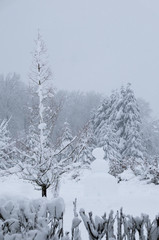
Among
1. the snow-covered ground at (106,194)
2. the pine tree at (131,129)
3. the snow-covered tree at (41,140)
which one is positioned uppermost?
the pine tree at (131,129)

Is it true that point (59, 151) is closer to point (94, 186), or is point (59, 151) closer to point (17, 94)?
point (94, 186)

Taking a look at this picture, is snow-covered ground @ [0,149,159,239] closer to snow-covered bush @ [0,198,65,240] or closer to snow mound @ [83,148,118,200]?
snow mound @ [83,148,118,200]

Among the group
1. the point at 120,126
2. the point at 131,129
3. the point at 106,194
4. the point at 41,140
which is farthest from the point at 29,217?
the point at 120,126

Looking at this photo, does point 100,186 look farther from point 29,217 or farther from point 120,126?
point 120,126

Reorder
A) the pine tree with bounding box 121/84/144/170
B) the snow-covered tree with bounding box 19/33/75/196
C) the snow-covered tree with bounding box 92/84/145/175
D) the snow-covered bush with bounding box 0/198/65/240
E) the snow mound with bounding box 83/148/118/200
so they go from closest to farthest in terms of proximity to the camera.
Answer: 1. the snow-covered bush with bounding box 0/198/65/240
2. the snow-covered tree with bounding box 19/33/75/196
3. the snow mound with bounding box 83/148/118/200
4. the snow-covered tree with bounding box 92/84/145/175
5. the pine tree with bounding box 121/84/144/170

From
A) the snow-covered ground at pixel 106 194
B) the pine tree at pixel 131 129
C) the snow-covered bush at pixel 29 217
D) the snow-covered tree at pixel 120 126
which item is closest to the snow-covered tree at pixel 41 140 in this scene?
the snow-covered ground at pixel 106 194

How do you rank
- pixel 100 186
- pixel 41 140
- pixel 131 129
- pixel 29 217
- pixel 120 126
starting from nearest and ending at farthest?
pixel 29 217
pixel 41 140
pixel 100 186
pixel 131 129
pixel 120 126

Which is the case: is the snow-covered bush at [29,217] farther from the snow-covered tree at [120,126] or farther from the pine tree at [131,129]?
the pine tree at [131,129]

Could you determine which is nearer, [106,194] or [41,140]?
[41,140]

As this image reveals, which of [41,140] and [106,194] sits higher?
[41,140]

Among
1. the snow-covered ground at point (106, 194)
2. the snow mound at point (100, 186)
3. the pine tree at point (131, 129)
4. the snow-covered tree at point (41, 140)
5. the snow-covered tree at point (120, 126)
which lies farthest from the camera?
the pine tree at point (131, 129)

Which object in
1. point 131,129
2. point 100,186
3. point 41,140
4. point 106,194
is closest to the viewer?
point 41,140

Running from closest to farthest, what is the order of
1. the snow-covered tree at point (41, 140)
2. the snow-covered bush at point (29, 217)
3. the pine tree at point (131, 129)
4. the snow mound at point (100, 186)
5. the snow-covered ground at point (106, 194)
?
the snow-covered bush at point (29, 217), the snow-covered ground at point (106, 194), the snow-covered tree at point (41, 140), the snow mound at point (100, 186), the pine tree at point (131, 129)

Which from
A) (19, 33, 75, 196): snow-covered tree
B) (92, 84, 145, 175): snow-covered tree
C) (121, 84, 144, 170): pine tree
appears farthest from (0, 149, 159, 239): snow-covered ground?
(121, 84, 144, 170): pine tree
